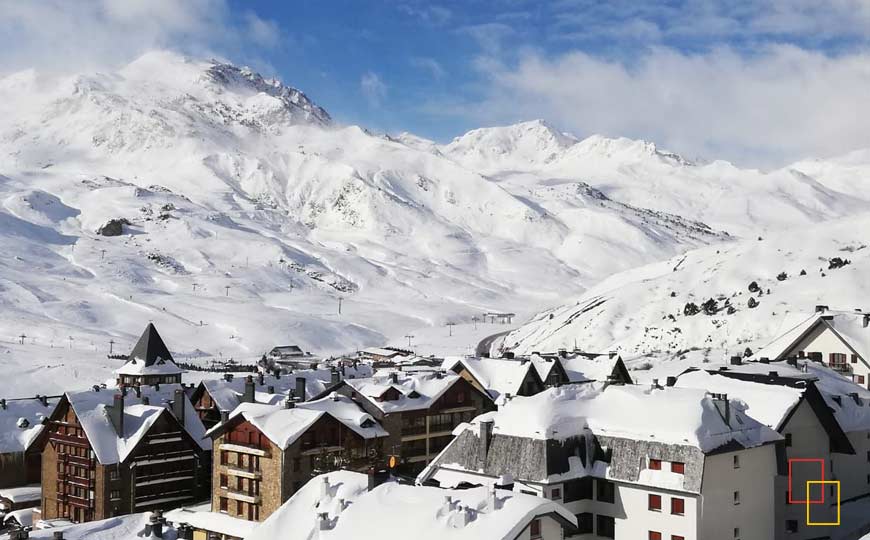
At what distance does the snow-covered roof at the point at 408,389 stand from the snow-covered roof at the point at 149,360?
32.6 meters

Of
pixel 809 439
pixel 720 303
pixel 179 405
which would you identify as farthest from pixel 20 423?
pixel 720 303

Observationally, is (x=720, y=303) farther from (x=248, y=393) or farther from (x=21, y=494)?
(x=21, y=494)

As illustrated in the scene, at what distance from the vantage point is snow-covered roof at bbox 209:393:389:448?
52.9m

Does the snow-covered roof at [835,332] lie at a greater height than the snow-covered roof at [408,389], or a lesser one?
greater

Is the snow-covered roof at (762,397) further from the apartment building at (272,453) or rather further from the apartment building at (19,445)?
the apartment building at (19,445)

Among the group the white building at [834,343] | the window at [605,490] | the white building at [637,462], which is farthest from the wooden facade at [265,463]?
the white building at [834,343]

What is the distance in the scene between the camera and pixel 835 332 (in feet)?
214

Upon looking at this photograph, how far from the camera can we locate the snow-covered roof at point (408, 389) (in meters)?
61.4

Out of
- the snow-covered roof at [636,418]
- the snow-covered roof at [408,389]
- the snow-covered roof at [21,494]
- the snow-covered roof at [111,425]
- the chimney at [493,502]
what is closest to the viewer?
the chimney at [493,502]

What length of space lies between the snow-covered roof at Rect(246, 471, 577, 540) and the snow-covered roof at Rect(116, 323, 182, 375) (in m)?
56.9

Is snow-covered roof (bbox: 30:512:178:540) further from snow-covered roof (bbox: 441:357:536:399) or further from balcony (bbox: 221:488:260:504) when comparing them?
snow-covered roof (bbox: 441:357:536:399)

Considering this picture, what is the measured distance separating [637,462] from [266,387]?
135ft

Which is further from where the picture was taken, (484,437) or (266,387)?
(266,387)

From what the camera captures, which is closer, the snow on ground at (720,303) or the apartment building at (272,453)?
the apartment building at (272,453)
